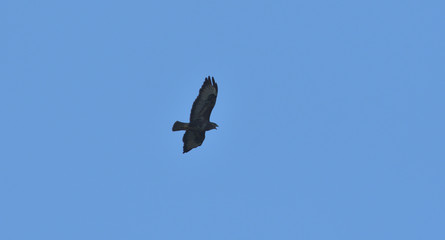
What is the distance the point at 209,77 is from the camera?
49562 millimetres

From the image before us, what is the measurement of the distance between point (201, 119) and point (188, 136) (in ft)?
3.46

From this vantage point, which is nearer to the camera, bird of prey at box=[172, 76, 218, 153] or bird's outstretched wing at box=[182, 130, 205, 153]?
bird of prey at box=[172, 76, 218, 153]

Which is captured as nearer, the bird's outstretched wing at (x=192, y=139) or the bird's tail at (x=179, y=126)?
the bird's tail at (x=179, y=126)

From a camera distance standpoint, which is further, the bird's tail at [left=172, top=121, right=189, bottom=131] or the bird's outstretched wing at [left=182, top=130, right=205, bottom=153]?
the bird's outstretched wing at [left=182, top=130, right=205, bottom=153]

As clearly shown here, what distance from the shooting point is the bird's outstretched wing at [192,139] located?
165 ft

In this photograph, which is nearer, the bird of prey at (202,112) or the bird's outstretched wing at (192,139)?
the bird of prey at (202,112)

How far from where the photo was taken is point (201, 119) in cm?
4984

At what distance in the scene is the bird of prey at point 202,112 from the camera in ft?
162

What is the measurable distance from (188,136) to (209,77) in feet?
8.71

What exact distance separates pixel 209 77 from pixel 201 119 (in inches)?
67.8

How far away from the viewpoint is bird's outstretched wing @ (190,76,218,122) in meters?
49.4

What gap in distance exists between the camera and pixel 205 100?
163ft

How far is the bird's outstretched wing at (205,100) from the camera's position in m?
49.4

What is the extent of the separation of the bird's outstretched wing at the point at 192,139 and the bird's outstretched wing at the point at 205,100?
31.2 inches
